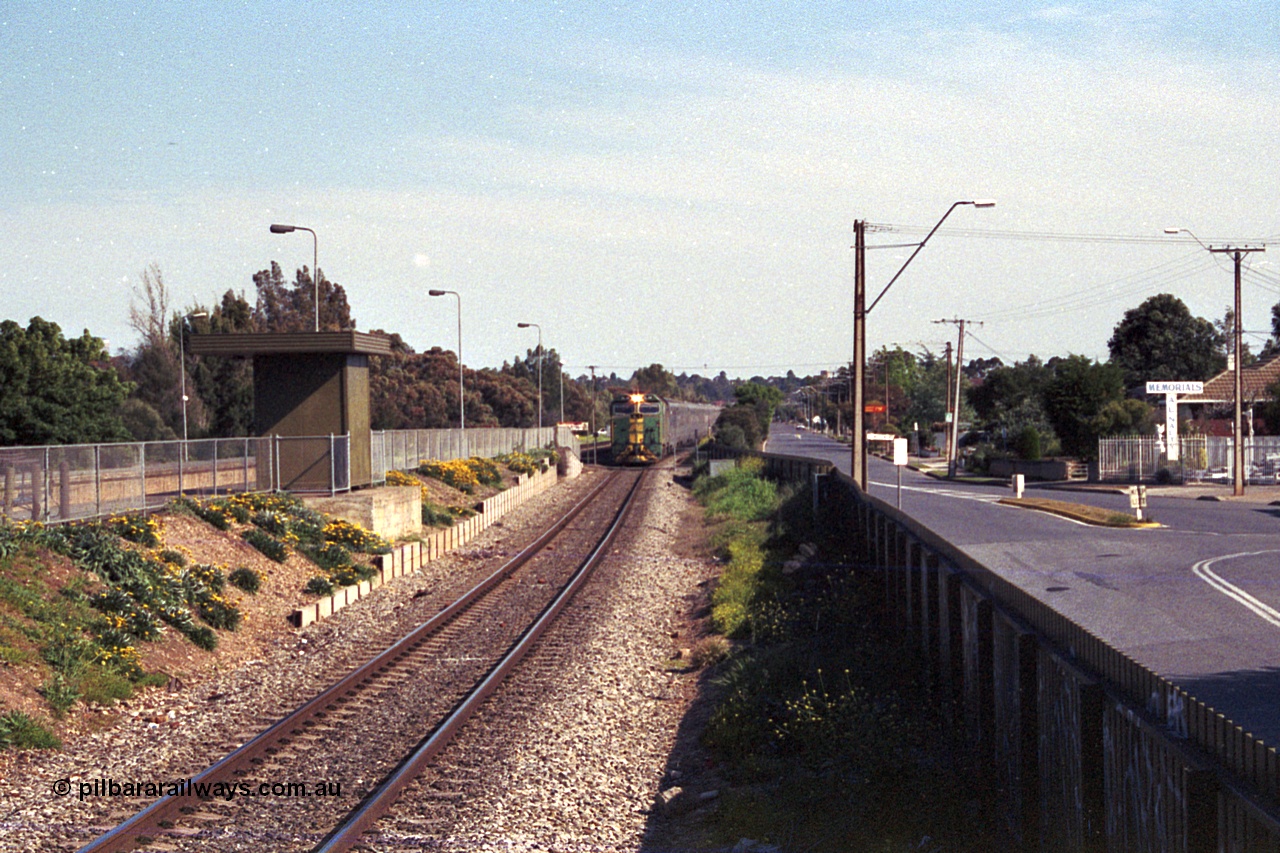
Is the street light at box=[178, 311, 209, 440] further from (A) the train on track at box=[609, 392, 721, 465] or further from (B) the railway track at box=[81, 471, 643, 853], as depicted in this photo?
(A) the train on track at box=[609, 392, 721, 465]

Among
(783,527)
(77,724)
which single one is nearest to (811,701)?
(77,724)

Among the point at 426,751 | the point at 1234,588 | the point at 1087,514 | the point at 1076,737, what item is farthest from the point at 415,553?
the point at 1076,737

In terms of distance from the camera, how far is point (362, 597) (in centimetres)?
2053

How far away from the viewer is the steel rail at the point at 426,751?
793 centimetres

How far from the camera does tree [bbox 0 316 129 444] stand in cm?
4441

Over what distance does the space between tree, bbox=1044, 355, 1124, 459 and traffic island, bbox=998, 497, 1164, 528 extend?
19243mm

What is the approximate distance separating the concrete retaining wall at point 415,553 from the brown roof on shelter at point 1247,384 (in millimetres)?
38399

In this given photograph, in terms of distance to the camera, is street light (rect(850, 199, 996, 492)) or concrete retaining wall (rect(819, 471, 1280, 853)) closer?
concrete retaining wall (rect(819, 471, 1280, 853))

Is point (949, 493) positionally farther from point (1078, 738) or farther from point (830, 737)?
point (1078, 738)

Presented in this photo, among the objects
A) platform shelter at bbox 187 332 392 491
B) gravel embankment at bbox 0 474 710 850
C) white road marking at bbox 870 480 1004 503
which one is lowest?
white road marking at bbox 870 480 1004 503

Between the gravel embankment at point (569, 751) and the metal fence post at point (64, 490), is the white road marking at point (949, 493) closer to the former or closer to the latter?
the gravel embankment at point (569, 751)

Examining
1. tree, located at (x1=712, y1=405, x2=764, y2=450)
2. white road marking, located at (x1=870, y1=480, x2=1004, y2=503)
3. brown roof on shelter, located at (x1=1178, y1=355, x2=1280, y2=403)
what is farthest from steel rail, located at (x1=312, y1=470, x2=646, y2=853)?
tree, located at (x1=712, y1=405, x2=764, y2=450)

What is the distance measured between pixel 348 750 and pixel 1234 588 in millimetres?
15722

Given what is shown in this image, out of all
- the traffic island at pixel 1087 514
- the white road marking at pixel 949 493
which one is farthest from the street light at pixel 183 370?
the white road marking at pixel 949 493
